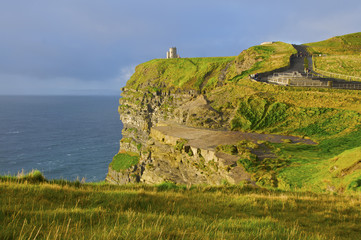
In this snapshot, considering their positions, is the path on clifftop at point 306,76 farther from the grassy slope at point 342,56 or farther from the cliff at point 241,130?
the grassy slope at point 342,56

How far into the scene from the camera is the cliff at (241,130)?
733 inches

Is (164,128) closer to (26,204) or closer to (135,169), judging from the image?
(135,169)

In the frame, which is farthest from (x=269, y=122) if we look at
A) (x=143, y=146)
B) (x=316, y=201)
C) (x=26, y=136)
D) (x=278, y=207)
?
(x=26, y=136)

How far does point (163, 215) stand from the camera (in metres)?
5.28

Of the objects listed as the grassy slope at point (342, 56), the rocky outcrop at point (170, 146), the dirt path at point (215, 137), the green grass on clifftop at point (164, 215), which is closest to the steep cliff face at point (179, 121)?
the rocky outcrop at point (170, 146)

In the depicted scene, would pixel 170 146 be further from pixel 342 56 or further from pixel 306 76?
pixel 342 56

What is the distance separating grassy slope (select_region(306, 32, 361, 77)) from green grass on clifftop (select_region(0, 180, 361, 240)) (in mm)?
38847

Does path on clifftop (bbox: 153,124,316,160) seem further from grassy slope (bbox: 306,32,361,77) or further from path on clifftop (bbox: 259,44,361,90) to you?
grassy slope (bbox: 306,32,361,77)

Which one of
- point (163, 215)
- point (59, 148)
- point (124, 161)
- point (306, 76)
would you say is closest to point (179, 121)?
point (124, 161)

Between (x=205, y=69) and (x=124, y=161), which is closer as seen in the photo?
(x=124, y=161)

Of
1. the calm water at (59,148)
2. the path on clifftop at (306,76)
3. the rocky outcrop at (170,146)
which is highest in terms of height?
the path on clifftop at (306,76)

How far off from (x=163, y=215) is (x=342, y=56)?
2058 inches

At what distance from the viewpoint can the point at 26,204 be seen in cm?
533

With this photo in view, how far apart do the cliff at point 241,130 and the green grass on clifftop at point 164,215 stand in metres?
8.10
